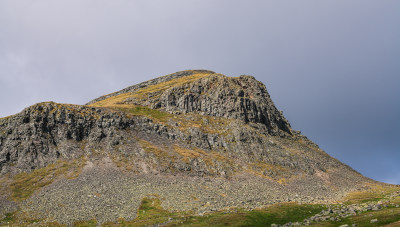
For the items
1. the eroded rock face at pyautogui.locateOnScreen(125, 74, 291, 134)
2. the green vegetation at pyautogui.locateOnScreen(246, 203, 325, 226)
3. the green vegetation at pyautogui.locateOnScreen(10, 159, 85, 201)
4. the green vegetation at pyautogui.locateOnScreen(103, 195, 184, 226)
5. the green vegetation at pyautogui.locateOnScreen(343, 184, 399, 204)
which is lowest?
the green vegetation at pyautogui.locateOnScreen(343, 184, 399, 204)

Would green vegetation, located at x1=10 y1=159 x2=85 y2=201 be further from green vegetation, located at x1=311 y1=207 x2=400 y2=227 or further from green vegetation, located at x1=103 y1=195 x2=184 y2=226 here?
green vegetation, located at x1=311 y1=207 x2=400 y2=227

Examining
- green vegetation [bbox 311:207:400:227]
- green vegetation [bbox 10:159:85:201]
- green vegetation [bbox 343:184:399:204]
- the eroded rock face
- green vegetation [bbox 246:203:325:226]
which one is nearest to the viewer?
green vegetation [bbox 311:207:400:227]

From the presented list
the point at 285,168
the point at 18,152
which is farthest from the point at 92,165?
the point at 285,168

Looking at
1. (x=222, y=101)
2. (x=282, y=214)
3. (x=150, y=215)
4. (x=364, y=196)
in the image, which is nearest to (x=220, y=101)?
(x=222, y=101)

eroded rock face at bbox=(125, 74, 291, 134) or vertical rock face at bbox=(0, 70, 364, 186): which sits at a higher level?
eroded rock face at bbox=(125, 74, 291, 134)

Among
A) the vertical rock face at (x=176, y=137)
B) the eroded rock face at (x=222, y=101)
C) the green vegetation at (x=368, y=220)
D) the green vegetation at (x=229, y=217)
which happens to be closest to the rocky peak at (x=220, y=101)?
the eroded rock face at (x=222, y=101)

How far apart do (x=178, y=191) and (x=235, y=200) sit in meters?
18.5

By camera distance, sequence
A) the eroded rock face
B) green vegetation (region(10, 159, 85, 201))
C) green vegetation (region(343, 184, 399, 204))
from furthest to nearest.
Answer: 1. the eroded rock face
2. green vegetation (region(343, 184, 399, 204))
3. green vegetation (region(10, 159, 85, 201))

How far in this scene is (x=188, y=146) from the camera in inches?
4540

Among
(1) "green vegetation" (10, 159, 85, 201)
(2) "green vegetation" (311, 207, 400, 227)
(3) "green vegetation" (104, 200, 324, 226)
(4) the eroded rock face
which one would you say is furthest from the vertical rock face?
(2) "green vegetation" (311, 207, 400, 227)

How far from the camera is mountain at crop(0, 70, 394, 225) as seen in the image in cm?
7350

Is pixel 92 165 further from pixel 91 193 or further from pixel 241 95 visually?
pixel 241 95

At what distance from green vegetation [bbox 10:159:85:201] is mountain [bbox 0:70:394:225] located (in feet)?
1.06

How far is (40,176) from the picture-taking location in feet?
280
